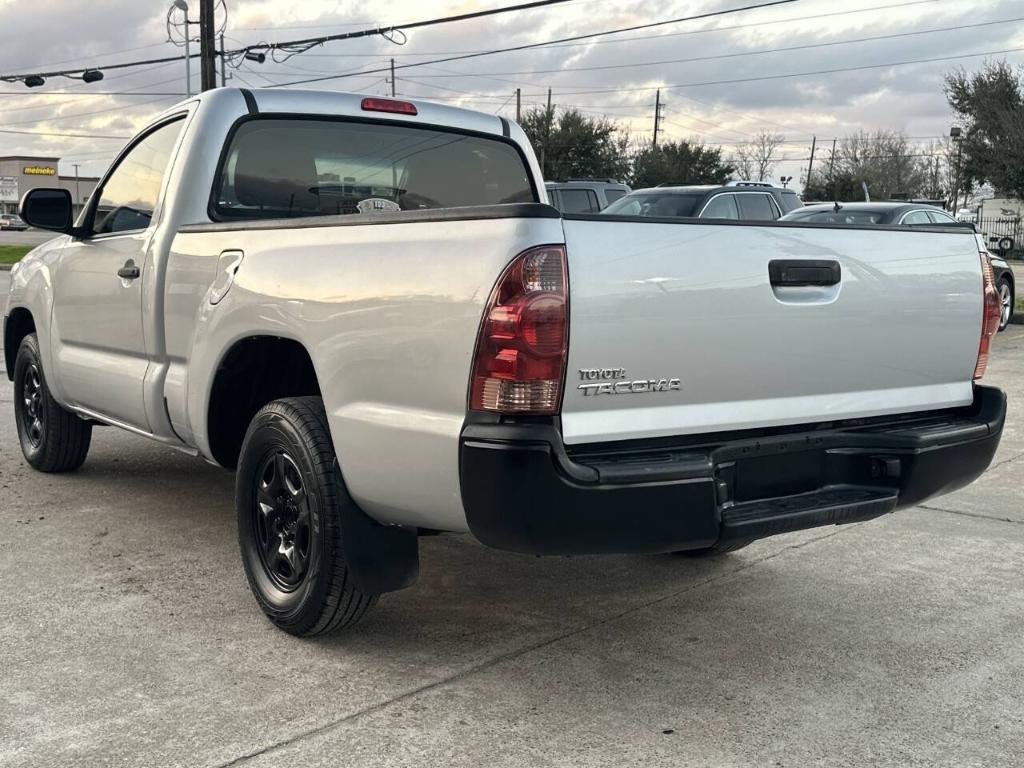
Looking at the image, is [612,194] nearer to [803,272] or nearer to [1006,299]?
[1006,299]

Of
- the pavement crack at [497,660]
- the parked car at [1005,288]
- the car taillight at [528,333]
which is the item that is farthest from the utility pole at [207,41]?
the car taillight at [528,333]

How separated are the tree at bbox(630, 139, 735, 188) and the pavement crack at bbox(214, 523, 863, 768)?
50.8 m

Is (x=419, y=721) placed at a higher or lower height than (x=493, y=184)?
lower

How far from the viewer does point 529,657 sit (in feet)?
12.4

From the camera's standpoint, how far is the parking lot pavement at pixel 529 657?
3127 mm

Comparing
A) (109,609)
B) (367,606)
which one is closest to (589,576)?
(367,606)

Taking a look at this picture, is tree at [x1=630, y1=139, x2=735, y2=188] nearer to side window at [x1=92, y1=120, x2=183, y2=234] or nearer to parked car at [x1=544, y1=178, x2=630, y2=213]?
parked car at [x1=544, y1=178, x2=630, y2=213]

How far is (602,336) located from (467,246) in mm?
439

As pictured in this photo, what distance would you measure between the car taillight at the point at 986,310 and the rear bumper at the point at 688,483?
33cm

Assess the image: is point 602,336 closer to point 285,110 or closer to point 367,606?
point 367,606

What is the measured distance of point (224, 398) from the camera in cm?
435

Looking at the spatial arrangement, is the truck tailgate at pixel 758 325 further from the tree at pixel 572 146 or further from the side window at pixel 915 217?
the tree at pixel 572 146

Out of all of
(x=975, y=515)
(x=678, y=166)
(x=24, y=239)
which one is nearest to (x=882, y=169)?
(x=678, y=166)

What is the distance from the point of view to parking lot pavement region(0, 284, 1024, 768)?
3.13 meters
